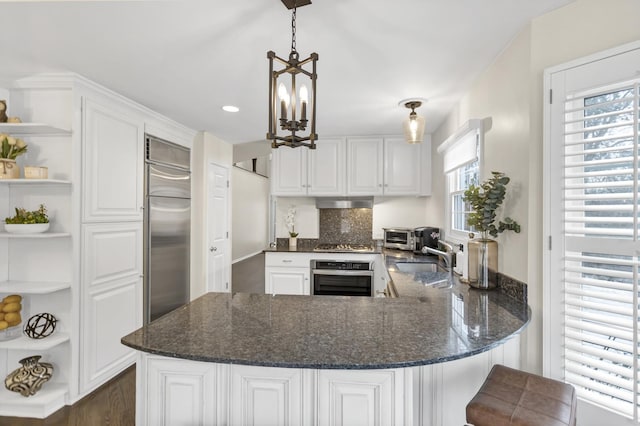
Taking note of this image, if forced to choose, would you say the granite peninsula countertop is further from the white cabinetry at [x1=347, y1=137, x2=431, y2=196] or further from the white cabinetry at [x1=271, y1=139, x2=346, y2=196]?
the white cabinetry at [x1=271, y1=139, x2=346, y2=196]

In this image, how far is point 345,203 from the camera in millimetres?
4098

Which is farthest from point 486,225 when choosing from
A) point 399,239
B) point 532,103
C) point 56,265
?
point 56,265

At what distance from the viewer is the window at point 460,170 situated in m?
2.28

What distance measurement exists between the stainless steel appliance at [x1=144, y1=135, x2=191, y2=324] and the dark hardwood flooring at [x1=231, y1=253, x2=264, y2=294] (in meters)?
1.77

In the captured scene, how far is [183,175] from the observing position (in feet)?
11.9

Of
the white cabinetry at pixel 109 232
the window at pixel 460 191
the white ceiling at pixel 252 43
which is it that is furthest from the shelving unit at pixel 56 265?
the window at pixel 460 191

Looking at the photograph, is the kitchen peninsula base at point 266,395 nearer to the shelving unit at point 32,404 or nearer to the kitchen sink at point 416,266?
the shelving unit at point 32,404

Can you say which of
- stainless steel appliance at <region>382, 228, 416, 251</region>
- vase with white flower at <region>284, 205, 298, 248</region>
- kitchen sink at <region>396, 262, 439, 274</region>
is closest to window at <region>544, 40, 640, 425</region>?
kitchen sink at <region>396, 262, 439, 274</region>

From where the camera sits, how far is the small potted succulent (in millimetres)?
2174

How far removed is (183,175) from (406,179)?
2635 millimetres

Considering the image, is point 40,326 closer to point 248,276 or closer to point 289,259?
point 289,259

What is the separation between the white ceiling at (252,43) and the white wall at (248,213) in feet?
15.2

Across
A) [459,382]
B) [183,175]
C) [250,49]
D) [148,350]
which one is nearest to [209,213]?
[183,175]

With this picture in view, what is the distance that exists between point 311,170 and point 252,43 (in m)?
2.33
